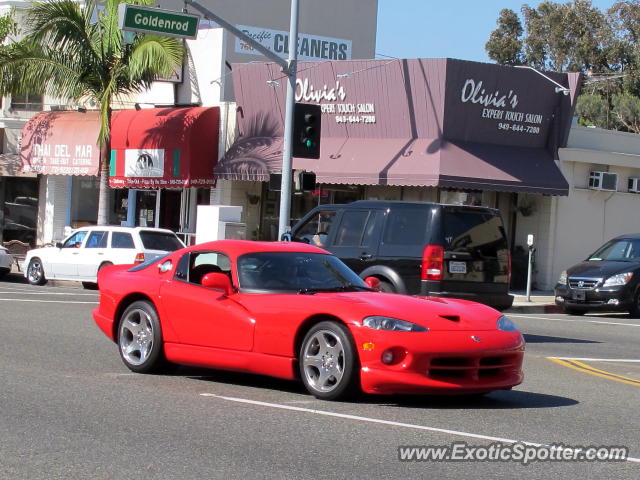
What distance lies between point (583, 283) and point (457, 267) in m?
8.02

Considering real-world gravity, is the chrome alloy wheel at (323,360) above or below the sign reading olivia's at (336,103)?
below

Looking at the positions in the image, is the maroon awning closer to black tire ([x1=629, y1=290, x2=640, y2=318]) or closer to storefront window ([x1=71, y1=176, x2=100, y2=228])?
black tire ([x1=629, y1=290, x2=640, y2=318])

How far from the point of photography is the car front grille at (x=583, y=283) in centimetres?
2128

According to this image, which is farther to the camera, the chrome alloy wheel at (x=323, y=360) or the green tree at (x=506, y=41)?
the green tree at (x=506, y=41)

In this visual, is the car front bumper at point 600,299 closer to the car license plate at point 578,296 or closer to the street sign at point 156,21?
the car license plate at point 578,296

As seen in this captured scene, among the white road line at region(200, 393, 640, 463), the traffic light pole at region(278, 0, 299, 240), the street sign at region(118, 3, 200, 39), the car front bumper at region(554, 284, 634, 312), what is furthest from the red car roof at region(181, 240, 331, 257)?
the traffic light pole at region(278, 0, 299, 240)

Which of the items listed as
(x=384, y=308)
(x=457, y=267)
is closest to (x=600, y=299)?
(x=457, y=267)

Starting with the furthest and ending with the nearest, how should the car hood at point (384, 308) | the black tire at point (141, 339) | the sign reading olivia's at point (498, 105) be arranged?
the sign reading olivia's at point (498, 105), the black tire at point (141, 339), the car hood at point (384, 308)

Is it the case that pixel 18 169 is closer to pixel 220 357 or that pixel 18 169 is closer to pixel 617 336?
pixel 617 336

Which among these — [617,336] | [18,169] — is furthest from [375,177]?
[18,169]

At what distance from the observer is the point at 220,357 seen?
976cm

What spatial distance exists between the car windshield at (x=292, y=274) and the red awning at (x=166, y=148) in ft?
66.2

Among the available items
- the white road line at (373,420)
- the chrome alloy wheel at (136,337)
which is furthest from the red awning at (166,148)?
the white road line at (373,420)

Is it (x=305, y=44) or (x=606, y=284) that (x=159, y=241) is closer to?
(x=606, y=284)
